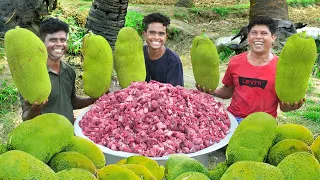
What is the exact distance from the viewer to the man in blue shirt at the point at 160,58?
318 cm

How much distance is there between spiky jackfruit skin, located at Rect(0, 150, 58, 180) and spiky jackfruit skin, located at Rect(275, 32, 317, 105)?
1.87 m

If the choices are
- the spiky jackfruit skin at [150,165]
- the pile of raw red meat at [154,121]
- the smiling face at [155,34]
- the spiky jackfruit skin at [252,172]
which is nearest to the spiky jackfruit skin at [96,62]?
the pile of raw red meat at [154,121]

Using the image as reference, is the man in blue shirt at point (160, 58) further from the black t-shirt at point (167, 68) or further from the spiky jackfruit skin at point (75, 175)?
the spiky jackfruit skin at point (75, 175)

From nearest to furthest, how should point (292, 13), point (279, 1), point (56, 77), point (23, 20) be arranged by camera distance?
point (56, 77), point (23, 20), point (279, 1), point (292, 13)

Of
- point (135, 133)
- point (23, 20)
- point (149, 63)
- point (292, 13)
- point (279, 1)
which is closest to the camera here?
point (135, 133)

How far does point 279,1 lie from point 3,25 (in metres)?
5.12

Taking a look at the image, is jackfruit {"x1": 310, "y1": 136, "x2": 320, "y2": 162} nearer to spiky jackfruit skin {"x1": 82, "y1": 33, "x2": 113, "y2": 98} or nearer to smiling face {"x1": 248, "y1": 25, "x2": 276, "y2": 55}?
spiky jackfruit skin {"x1": 82, "y1": 33, "x2": 113, "y2": 98}

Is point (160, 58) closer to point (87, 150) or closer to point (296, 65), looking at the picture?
point (296, 65)

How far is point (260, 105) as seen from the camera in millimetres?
3125

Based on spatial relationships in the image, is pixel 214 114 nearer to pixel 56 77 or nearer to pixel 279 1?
pixel 56 77

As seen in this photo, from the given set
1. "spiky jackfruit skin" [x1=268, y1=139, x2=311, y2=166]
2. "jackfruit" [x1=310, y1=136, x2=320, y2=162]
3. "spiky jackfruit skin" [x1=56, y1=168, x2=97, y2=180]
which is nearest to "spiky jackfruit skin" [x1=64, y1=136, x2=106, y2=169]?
"spiky jackfruit skin" [x1=56, y1=168, x2=97, y2=180]

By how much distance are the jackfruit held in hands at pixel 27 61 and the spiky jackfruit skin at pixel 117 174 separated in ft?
3.95

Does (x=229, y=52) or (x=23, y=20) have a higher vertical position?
(x=23, y=20)

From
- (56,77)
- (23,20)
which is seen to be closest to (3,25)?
(23,20)
